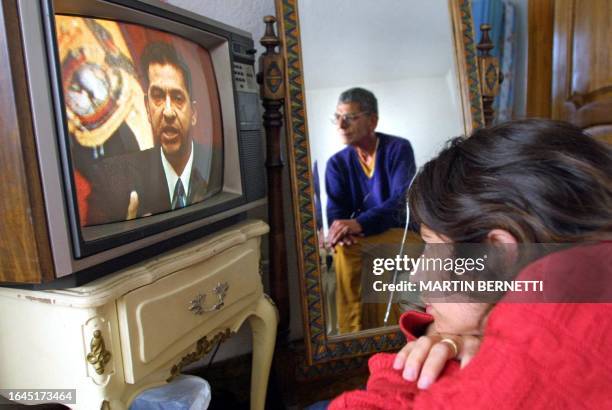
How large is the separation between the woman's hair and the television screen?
488mm

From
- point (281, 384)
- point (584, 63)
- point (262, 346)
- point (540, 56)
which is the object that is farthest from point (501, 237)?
point (540, 56)

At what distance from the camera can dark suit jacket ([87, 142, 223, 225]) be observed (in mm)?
737

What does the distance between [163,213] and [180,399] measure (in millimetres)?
367

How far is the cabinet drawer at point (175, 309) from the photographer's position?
0.76 meters

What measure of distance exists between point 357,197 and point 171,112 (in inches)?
27.1

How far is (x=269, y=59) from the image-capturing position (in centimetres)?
125

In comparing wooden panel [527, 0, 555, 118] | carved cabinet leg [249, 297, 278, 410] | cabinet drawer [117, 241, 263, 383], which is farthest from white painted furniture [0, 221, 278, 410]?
wooden panel [527, 0, 555, 118]

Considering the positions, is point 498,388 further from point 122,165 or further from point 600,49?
point 600,49

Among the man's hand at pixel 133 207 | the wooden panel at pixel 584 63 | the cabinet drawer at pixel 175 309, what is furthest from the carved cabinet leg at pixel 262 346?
the wooden panel at pixel 584 63

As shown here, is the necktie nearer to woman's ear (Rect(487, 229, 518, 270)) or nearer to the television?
the television

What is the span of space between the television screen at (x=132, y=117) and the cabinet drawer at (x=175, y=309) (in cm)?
13

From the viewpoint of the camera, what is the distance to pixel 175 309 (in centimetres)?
85

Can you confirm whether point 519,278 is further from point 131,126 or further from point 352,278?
point 352,278

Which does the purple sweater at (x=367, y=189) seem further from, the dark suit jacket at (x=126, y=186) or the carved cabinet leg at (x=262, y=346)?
the dark suit jacket at (x=126, y=186)
